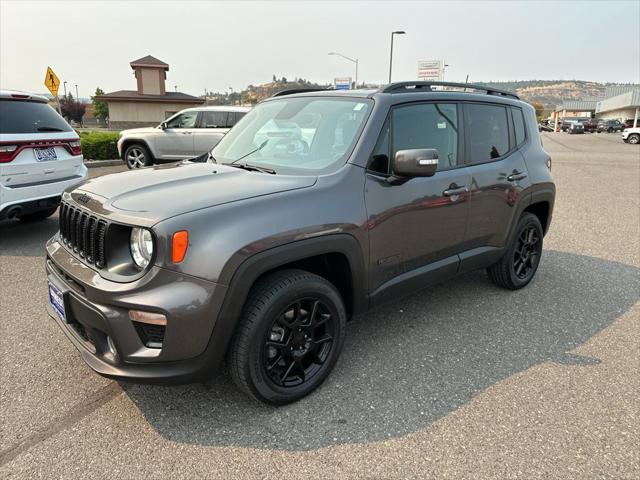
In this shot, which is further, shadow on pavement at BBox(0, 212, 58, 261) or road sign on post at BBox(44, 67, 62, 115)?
road sign on post at BBox(44, 67, 62, 115)

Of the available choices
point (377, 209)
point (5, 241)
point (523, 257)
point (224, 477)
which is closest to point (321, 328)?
point (377, 209)

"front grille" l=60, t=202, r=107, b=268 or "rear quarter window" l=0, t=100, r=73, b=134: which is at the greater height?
"rear quarter window" l=0, t=100, r=73, b=134

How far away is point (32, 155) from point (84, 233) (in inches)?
152

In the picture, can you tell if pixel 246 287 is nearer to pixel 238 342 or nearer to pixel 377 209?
pixel 238 342

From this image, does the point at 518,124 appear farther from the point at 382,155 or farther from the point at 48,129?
the point at 48,129

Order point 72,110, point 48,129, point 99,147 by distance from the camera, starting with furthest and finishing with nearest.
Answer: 1. point 72,110
2. point 99,147
3. point 48,129

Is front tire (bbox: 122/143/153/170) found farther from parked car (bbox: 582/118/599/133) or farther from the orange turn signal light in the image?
parked car (bbox: 582/118/599/133)

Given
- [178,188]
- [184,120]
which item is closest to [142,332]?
[178,188]

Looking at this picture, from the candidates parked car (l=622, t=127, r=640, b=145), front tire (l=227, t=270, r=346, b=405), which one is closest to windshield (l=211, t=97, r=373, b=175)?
front tire (l=227, t=270, r=346, b=405)

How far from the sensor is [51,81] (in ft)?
40.5

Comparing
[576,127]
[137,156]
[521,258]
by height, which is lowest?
[521,258]

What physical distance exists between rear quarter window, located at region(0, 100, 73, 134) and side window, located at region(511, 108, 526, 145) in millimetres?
5426

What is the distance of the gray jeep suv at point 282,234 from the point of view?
7.40 feet

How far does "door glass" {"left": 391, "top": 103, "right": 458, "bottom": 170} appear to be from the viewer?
10.5ft
